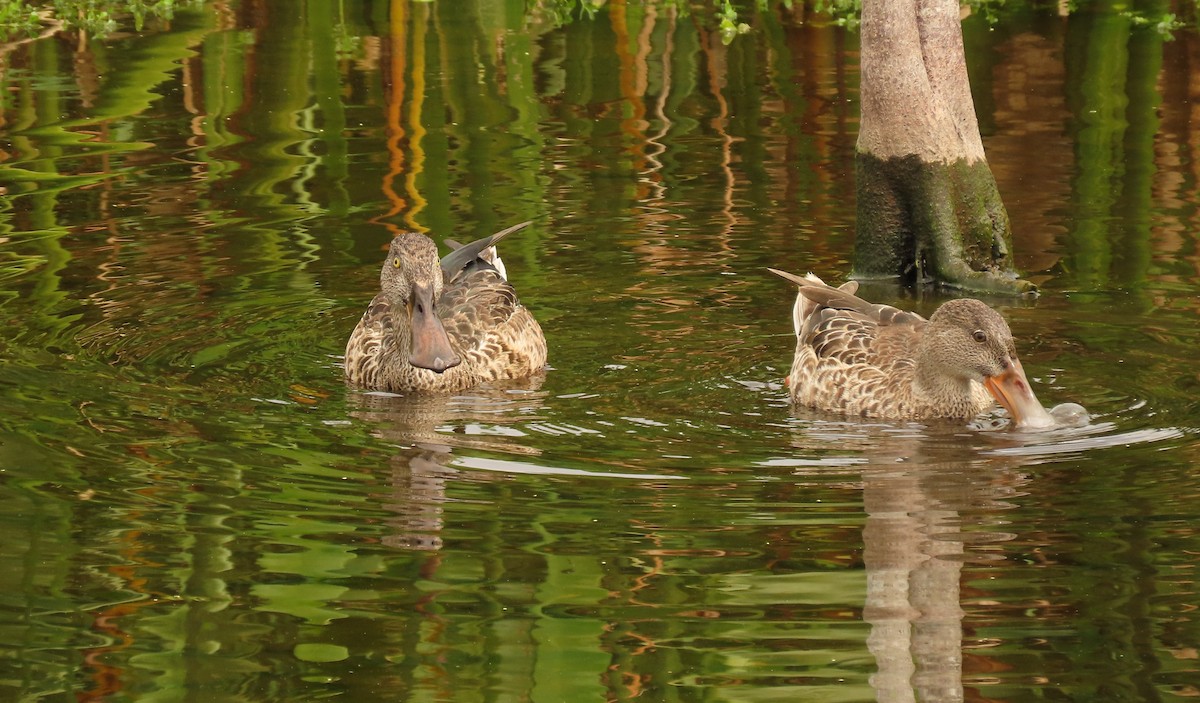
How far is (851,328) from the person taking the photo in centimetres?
1084

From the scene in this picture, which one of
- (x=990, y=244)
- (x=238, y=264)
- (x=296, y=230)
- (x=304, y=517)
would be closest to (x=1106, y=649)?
(x=304, y=517)

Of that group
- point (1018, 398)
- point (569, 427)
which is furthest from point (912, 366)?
point (569, 427)

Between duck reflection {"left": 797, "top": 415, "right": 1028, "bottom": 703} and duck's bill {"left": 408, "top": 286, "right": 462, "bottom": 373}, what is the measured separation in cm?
203

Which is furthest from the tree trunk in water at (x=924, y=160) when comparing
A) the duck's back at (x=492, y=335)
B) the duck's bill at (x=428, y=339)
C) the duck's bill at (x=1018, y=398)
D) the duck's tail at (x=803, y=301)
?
the duck's bill at (x=428, y=339)

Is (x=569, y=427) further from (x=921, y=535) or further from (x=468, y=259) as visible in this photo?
(x=468, y=259)

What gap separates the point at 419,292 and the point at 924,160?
376 centimetres

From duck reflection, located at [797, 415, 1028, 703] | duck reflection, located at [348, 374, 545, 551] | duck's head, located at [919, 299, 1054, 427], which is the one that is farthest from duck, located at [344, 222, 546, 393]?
duck's head, located at [919, 299, 1054, 427]

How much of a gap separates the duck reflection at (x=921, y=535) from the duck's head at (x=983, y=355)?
10.5 inches

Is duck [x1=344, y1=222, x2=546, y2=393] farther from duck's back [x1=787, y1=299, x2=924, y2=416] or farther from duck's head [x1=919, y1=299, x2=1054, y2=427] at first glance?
duck's head [x1=919, y1=299, x2=1054, y2=427]

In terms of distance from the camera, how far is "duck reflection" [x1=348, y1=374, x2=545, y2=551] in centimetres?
832

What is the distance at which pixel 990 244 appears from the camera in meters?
13.0

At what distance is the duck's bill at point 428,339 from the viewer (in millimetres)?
10656

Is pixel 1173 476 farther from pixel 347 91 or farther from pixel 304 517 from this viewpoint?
pixel 347 91

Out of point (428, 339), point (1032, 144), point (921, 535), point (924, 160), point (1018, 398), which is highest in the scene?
point (924, 160)
